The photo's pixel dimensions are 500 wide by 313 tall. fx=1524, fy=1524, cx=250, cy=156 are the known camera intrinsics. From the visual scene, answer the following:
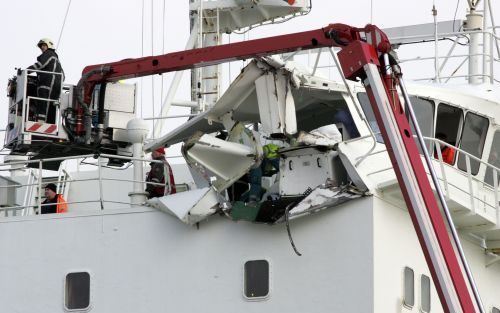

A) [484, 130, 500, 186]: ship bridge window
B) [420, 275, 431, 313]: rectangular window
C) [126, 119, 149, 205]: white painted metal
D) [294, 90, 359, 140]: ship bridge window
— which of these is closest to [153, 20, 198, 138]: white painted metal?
[126, 119, 149, 205]: white painted metal

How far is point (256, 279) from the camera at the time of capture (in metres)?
24.1

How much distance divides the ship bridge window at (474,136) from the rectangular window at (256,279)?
13.7 feet

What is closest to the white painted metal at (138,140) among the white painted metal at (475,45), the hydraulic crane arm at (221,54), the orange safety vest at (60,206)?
the hydraulic crane arm at (221,54)

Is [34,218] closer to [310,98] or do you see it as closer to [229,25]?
[310,98]

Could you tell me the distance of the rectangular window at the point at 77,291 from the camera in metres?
24.9

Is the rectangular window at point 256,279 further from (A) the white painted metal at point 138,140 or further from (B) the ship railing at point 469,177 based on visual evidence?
(A) the white painted metal at point 138,140

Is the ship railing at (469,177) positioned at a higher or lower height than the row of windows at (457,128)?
lower

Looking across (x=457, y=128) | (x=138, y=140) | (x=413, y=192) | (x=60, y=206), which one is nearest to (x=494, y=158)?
(x=457, y=128)

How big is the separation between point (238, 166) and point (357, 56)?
116 inches

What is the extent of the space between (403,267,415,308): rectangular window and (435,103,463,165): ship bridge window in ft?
8.74

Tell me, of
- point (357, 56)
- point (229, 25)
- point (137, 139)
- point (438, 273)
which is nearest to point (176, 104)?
point (229, 25)

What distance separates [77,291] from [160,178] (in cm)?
273

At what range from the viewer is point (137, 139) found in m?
26.5

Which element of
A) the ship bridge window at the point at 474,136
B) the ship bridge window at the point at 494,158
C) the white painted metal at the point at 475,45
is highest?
the white painted metal at the point at 475,45
